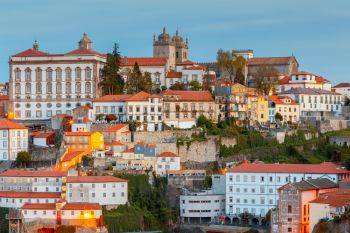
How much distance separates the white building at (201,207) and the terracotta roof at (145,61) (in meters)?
21.3

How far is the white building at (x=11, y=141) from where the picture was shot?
2968 inches

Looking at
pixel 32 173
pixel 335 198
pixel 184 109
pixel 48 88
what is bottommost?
pixel 335 198

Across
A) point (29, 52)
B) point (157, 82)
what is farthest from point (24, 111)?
point (157, 82)

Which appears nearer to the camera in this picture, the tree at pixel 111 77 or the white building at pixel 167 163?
the white building at pixel 167 163

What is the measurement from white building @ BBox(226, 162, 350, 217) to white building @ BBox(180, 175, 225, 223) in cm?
90

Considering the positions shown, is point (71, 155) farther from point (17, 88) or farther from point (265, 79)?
point (265, 79)

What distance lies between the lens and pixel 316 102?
281 ft

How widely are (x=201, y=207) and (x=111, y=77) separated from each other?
1950 centimetres

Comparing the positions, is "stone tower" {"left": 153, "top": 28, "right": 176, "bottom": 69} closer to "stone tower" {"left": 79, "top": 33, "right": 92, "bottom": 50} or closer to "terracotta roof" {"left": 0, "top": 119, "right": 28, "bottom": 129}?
"stone tower" {"left": 79, "top": 33, "right": 92, "bottom": 50}

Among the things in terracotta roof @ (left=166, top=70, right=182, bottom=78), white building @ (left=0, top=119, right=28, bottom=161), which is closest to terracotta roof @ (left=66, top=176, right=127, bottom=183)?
white building @ (left=0, top=119, right=28, bottom=161)

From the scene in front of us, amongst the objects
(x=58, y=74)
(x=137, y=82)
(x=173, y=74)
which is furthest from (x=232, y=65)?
(x=58, y=74)

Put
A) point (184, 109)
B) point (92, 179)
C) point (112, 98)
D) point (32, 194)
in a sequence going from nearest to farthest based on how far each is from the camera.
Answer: point (92, 179) < point (32, 194) < point (184, 109) < point (112, 98)

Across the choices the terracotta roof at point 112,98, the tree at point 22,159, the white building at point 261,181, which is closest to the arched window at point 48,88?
the terracotta roof at point 112,98

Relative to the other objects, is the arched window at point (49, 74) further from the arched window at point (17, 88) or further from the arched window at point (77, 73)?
the arched window at point (17, 88)
